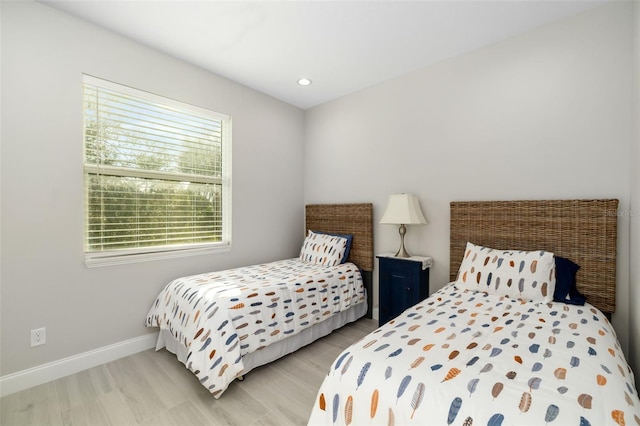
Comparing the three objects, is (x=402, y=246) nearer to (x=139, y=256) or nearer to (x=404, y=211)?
(x=404, y=211)

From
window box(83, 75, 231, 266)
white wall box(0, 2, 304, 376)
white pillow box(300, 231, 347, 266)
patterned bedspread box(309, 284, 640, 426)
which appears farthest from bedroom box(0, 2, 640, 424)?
patterned bedspread box(309, 284, 640, 426)

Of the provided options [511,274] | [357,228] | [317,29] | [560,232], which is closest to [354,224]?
[357,228]

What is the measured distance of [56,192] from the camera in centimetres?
211

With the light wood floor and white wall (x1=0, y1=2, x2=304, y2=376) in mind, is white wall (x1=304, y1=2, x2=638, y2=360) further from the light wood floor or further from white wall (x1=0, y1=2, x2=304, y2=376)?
white wall (x1=0, y1=2, x2=304, y2=376)

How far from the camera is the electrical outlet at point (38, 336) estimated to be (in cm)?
202

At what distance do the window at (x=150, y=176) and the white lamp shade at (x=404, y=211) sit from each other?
174cm

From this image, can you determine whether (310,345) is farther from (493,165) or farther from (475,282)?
(493,165)

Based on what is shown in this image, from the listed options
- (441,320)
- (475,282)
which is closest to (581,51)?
(475,282)

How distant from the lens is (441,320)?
164 centimetres

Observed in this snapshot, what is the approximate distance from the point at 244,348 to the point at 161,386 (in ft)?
2.04

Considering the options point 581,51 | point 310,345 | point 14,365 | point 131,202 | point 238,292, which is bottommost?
point 310,345

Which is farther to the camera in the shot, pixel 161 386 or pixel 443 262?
pixel 443 262

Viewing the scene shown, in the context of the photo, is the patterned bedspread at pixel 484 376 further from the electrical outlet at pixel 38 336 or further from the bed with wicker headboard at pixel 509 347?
the electrical outlet at pixel 38 336

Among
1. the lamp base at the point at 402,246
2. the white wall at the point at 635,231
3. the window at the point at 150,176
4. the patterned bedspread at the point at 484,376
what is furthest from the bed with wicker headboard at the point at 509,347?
the window at the point at 150,176
